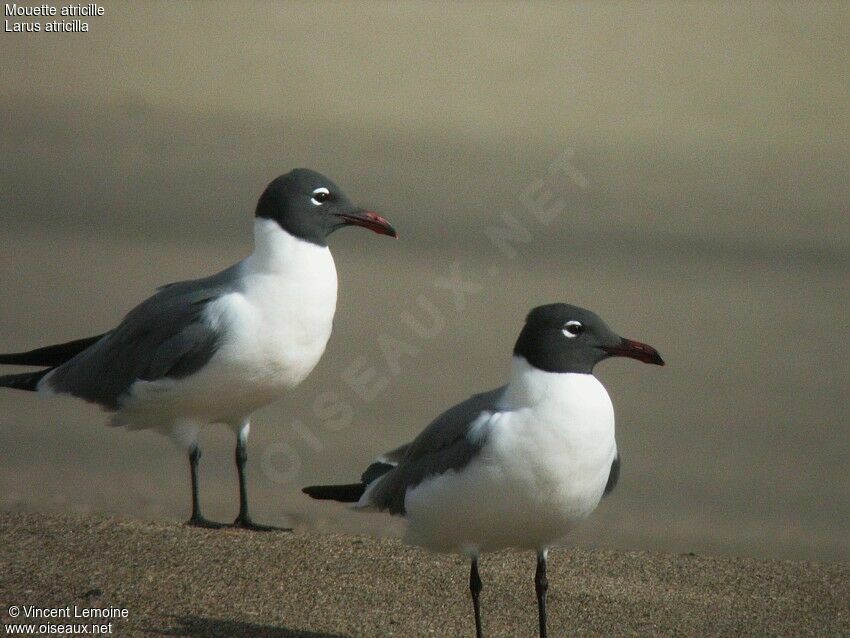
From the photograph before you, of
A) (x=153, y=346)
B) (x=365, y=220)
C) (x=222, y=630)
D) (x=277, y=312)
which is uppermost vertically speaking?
(x=365, y=220)

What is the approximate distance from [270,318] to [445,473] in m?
1.66

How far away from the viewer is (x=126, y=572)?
575cm

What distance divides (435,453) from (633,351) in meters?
0.81

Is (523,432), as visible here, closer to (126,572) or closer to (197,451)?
(126,572)

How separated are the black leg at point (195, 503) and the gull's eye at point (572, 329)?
2.26m

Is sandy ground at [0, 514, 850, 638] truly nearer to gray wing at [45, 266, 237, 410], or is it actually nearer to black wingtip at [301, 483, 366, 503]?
black wingtip at [301, 483, 366, 503]

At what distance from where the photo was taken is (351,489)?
573cm

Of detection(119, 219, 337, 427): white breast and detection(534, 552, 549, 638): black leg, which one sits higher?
Result: detection(119, 219, 337, 427): white breast

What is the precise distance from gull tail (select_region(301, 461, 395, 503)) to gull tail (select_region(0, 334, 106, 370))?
1.98m

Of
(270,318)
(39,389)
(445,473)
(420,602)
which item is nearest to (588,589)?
(420,602)

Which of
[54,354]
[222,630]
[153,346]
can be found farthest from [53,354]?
[222,630]

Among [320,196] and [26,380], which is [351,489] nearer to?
[320,196]

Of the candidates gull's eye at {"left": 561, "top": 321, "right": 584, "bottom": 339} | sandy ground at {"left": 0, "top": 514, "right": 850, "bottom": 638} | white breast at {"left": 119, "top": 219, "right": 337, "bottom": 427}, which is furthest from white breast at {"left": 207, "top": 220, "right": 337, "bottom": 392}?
gull's eye at {"left": 561, "top": 321, "right": 584, "bottom": 339}

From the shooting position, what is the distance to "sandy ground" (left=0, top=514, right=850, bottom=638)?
541 centimetres
